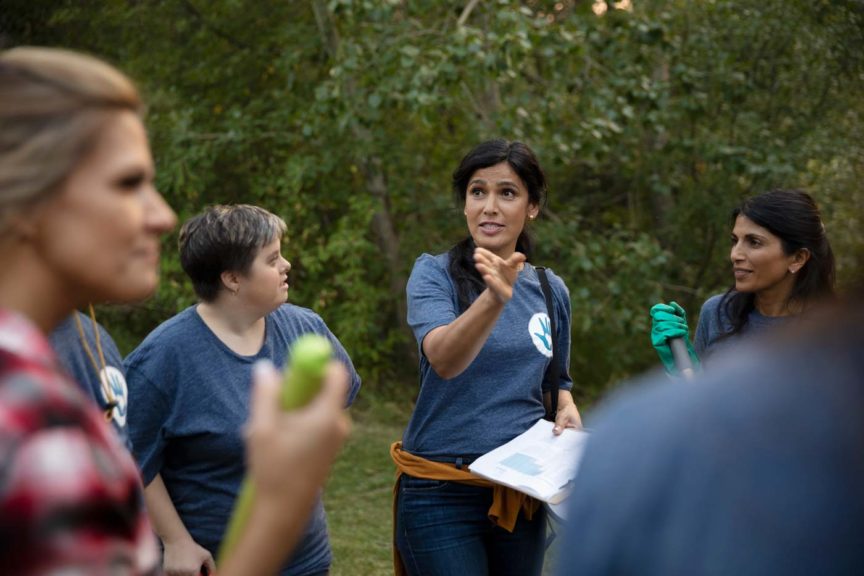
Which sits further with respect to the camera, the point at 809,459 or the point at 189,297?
the point at 189,297

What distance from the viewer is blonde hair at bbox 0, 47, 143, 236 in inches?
52.1

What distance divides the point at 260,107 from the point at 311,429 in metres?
8.50

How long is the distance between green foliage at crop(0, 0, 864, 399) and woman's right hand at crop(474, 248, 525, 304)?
14.2 feet

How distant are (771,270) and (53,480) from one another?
3286mm

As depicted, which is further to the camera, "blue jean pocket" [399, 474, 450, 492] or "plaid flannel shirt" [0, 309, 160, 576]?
"blue jean pocket" [399, 474, 450, 492]

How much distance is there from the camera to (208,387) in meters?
3.04

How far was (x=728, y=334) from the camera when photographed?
3881 mm

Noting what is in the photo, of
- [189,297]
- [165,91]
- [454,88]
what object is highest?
[454,88]

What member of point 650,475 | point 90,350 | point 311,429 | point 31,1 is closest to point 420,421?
point 90,350

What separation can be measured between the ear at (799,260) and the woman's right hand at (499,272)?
1486 millimetres

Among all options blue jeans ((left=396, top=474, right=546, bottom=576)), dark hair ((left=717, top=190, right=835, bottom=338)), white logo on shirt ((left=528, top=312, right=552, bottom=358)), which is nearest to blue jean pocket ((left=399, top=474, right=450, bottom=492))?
blue jeans ((left=396, top=474, right=546, bottom=576))

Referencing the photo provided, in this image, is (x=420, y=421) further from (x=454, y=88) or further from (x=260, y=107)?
(x=260, y=107)

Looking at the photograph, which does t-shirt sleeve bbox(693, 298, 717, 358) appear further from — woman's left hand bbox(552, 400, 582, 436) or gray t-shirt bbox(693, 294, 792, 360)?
woman's left hand bbox(552, 400, 582, 436)

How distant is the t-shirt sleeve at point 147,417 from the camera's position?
9.78 feet
